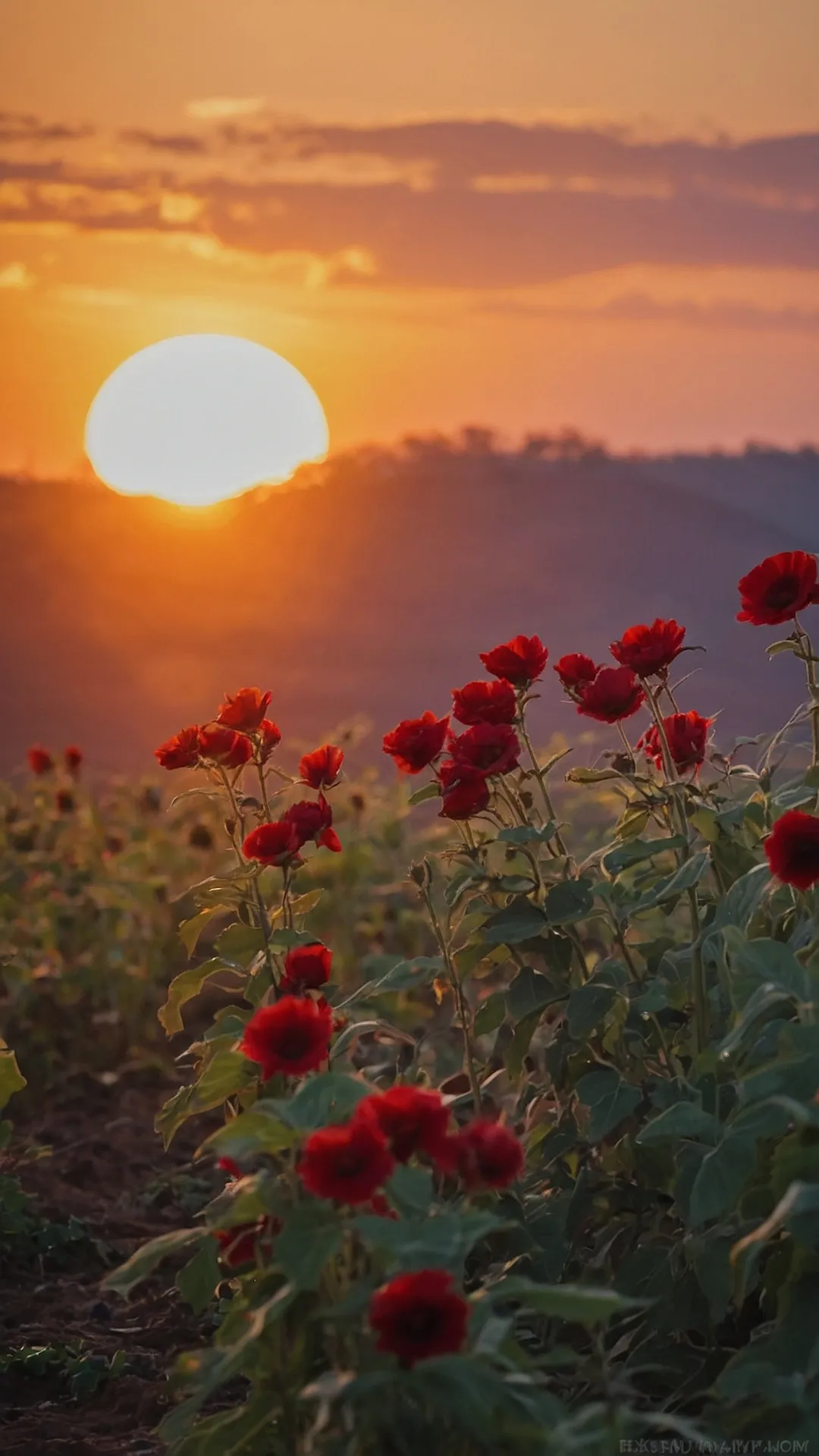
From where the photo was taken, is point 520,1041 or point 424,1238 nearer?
point 424,1238

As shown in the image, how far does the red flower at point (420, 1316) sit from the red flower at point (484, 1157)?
0.15 m

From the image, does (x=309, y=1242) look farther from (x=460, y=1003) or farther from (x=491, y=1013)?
(x=491, y=1013)

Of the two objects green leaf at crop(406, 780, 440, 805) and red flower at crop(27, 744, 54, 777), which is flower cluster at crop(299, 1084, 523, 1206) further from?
red flower at crop(27, 744, 54, 777)

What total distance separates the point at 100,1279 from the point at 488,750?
68.4 inches

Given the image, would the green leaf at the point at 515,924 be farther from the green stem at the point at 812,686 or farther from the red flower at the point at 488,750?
the green stem at the point at 812,686

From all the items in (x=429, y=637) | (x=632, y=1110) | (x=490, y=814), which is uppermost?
(x=429, y=637)

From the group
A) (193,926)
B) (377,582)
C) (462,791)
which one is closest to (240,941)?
(193,926)

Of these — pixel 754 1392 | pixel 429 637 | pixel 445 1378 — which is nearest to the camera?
pixel 445 1378

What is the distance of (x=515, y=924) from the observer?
8.18 feet

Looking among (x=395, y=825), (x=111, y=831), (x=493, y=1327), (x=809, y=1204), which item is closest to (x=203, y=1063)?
(x=493, y=1327)

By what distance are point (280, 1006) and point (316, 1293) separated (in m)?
0.33

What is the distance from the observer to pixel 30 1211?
12.1 ft

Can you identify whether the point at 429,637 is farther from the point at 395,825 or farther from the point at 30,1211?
the point at 30,1211

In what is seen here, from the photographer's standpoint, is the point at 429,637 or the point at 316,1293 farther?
the point at 429,637
